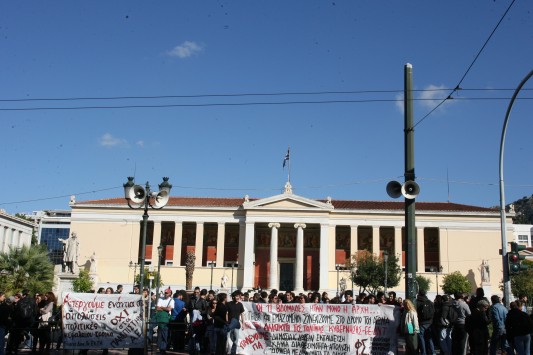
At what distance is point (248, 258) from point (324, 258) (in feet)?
27.4

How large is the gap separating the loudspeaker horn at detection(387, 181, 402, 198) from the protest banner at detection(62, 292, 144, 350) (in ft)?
19.7

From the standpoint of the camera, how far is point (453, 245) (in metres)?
62.0

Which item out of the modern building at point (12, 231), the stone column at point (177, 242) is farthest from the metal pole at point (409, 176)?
the modern building at point (12, 231)

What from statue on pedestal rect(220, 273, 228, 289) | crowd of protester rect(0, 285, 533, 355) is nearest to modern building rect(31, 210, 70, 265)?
statue on pedestal rect(220, 273, 228, 289)

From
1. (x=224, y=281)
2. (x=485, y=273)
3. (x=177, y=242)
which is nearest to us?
(x=485, y=273)

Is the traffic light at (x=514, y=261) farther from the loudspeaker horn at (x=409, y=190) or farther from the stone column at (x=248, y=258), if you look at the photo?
the stone column at (x=248, y=258)

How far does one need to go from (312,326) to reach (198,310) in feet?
15.8

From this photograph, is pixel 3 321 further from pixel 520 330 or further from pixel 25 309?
pixel 520 330

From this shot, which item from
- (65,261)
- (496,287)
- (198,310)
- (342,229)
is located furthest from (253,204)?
(198,310)

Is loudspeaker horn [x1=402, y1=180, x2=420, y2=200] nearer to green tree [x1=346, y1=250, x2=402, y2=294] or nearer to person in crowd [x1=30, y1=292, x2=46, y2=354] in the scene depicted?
person in crowd [x1=30, y1=292, x2=46, y2=354]

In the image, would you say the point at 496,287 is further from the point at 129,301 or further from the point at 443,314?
the point at 129,301

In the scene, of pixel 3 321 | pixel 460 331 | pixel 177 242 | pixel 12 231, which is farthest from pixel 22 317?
pixel 12 231

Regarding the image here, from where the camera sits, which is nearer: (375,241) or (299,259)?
(299,259)

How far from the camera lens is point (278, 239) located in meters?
65.8
